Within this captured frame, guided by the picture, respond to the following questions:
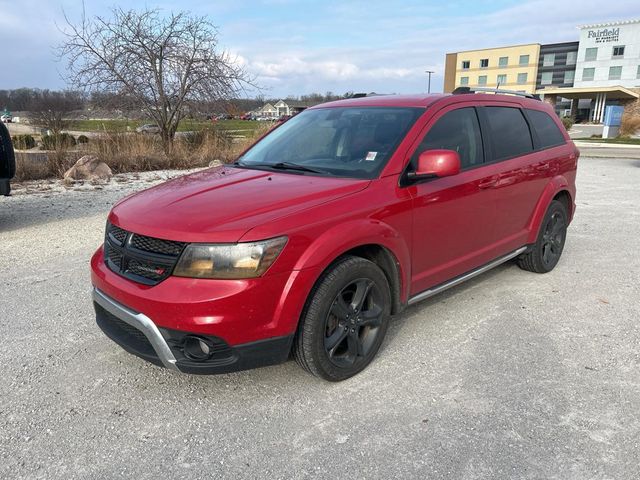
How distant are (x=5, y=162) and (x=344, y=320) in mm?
5591

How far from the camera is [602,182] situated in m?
12.1

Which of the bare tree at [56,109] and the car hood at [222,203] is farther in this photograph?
the bare tree at [56,109]

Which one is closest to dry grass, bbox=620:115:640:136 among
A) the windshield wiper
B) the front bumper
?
the windshield wiper

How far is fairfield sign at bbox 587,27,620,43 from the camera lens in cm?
6856

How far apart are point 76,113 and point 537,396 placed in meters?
17.8

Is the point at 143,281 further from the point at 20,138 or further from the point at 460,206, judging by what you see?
the point at 20,138

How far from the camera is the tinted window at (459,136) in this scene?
11.9ft

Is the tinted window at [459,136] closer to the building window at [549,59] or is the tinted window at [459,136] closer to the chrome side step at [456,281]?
the chrome side step at [456,281]

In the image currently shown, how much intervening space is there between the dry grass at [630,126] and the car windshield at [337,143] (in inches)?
1490

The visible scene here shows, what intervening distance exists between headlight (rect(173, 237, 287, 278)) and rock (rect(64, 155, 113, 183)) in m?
9.37

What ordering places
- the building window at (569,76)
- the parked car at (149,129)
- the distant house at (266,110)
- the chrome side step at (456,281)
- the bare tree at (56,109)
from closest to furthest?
the chrome side step at (456,281)
the parked car at (149,129)
the bare tree at (56,109)
the distant house at (266,110)
the building window at (569,76)

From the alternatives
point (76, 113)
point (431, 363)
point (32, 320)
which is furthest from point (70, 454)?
point (76, 113)

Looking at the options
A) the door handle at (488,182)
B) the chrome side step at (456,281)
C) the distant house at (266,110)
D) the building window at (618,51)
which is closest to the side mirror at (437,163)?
the door handle at (488,182)

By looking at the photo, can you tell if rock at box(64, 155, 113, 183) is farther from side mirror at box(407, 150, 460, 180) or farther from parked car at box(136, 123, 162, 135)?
side mirror at box(407, 150, 460, 180)
